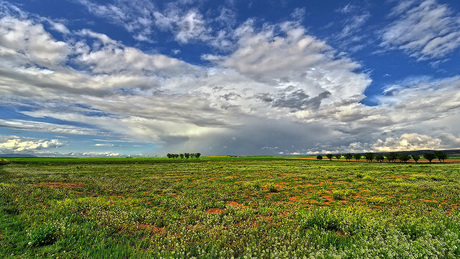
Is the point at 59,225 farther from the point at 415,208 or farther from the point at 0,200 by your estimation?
the point at 415,208

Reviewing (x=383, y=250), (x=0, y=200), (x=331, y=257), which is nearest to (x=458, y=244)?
(x=383, y=250)

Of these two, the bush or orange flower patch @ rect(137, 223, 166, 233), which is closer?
the bush

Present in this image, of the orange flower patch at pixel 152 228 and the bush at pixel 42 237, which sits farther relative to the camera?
the orange flower patch at pixel 152 228

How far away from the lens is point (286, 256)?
608cm

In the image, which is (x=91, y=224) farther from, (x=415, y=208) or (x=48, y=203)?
(x=415, y=208)

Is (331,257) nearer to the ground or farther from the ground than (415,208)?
farther from the ground

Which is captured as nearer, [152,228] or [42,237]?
[42,237]

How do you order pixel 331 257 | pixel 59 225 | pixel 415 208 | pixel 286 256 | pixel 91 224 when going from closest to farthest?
pixel 331 257 → pixel 286 256 → pixel 59 225 → pixel 91 224 → pixel 415 208

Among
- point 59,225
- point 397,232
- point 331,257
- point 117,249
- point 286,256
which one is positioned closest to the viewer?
point 331,257

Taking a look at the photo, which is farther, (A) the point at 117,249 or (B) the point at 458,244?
(A) the point at 117,249

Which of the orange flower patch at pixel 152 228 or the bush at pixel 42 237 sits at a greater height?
the bush at pixel 42 237

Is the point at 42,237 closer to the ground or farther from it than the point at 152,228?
farther from it

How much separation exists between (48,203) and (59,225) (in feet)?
22.4

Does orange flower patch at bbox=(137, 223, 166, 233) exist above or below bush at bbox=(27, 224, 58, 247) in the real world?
below
